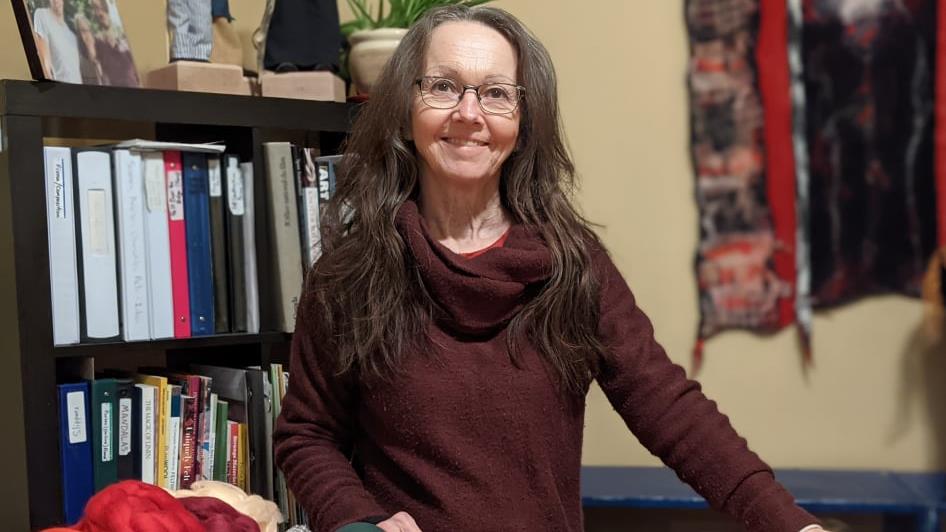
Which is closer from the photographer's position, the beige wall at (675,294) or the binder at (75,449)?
the binder at (75,449)

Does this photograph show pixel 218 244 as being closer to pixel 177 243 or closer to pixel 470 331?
pixel 177 243

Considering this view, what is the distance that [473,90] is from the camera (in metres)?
1.34

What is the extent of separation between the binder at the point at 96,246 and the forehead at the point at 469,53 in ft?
1.91

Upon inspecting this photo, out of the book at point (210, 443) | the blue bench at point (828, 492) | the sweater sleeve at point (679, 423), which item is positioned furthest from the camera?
the blue bench at point (828, 492)

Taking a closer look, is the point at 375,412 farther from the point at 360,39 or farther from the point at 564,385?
the point at 360,39

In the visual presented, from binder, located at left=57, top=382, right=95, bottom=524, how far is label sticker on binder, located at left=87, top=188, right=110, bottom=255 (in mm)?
210

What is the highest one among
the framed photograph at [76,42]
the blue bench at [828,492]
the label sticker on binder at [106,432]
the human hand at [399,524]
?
the framed photograph at [76,42]

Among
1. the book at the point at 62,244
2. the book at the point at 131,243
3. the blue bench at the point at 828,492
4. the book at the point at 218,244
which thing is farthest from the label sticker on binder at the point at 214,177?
the blue bench at the point at 828,492

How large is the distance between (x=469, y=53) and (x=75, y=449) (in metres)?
0.84

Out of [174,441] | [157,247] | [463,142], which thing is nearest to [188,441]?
[174,441]

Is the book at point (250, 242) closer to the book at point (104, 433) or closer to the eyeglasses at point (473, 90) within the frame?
the book at point (104, 433)

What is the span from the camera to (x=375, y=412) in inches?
54.5

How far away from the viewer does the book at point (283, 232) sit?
1.76 metres

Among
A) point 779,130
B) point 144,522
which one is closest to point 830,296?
point 779,130
